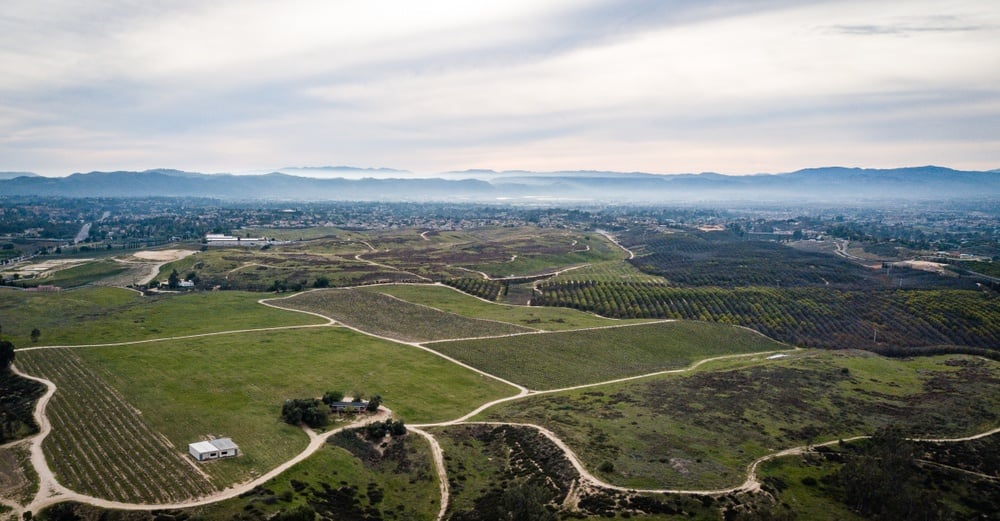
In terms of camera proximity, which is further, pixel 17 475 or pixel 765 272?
pixel 765 272

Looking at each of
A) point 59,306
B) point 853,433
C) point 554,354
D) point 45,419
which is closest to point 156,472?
point 45,419

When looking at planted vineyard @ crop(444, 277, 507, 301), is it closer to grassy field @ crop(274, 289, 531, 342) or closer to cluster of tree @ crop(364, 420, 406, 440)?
grassy field @ crop(274, 289, 531, 342)

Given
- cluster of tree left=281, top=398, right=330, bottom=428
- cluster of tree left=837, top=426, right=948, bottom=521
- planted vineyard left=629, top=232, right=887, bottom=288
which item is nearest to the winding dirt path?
cluster of tree left=281, top=398, right=330, bottom=428

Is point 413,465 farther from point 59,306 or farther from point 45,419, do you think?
point 59,306

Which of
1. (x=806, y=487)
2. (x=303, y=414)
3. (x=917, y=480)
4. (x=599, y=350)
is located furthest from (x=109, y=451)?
(x=599, y=350)

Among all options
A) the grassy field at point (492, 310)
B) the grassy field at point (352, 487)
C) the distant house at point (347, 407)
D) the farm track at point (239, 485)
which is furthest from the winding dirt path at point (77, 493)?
the grassy field at point (492, 310)

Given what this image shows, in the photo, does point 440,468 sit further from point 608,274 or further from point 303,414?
point 608,274

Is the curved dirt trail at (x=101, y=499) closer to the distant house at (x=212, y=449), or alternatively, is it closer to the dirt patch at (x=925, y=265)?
the distant house at (x=212, y=449)
